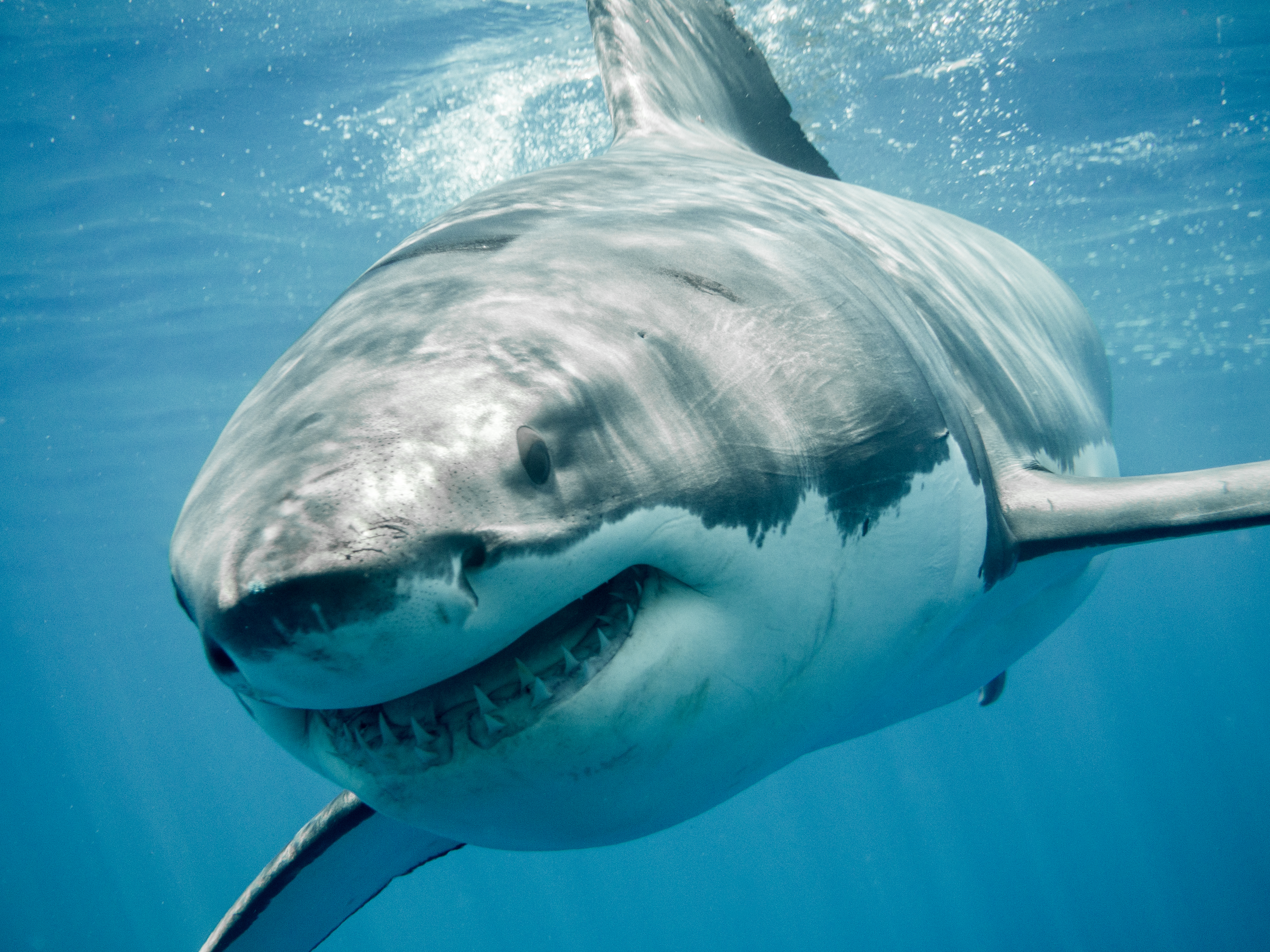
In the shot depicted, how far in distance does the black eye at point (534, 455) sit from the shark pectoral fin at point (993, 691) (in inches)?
244

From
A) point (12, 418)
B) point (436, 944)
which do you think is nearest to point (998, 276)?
point (12, 418)

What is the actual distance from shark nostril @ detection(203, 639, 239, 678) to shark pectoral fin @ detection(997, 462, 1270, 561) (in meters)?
2.15

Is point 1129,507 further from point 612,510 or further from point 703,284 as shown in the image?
point 612,510

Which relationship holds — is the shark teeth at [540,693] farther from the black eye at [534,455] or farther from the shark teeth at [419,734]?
the black eye at [534,455]

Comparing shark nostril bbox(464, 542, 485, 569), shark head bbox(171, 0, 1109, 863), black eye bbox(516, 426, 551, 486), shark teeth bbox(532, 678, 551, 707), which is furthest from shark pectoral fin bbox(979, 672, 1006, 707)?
shark nostril bbox(464, 542, 485, 569)

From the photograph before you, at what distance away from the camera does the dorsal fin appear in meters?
4.52

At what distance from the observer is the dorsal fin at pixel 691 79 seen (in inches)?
178

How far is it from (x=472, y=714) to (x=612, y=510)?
0.42 m

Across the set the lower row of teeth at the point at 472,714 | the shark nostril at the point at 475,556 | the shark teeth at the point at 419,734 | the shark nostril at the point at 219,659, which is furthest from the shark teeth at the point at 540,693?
the shark nostril at the point at 219,659

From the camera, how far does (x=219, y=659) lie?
131 cm

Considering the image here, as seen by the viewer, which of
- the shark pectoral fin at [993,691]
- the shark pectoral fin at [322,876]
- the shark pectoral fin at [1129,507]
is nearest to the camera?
the shark pectoral fin at [1129,507]

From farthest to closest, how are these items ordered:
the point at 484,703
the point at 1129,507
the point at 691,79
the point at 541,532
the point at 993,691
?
the point at 993,691 → the point at 691,79 → the point at 1129,507 → the point at 484,703 → the point at 541,532

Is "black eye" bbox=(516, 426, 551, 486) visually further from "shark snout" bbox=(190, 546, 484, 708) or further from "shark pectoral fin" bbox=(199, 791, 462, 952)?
"shark pectoral fin" bbox=(199, 791, 462, 952)

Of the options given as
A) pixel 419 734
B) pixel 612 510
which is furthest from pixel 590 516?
pixel 419 734
